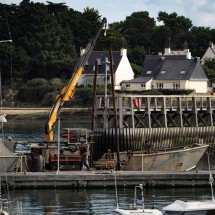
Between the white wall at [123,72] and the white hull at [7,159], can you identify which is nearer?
the white hull at [7,159]

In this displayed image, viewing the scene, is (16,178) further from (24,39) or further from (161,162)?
(24,39)

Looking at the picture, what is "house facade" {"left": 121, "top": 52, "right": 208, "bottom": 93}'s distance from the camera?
144 metres

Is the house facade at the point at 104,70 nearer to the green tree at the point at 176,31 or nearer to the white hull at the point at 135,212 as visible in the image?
the green tree at the point at 176,31

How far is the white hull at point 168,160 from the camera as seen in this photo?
57.7m

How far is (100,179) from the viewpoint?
53219 mm

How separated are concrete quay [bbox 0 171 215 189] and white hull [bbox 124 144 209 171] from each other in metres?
3.72

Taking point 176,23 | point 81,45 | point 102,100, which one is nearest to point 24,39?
point 81,45

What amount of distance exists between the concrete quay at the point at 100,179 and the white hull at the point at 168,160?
372 cm

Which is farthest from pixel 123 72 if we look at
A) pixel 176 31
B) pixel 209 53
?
pixel 176 31

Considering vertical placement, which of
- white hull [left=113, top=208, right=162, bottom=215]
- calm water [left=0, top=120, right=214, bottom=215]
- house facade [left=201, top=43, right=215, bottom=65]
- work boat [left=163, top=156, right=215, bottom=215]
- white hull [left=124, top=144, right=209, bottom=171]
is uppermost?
house facade [left=201, top=43, right=215, bottom=65]

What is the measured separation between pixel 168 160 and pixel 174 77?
8560cm

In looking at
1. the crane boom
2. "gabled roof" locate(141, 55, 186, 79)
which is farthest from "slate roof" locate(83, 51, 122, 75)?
the crane boom

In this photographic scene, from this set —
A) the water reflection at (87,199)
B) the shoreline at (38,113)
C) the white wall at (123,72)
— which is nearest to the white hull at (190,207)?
the water reflection at (87,199)

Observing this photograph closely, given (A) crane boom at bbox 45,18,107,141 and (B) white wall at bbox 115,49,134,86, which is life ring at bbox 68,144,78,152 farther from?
(B) white wall at bbox 115,49,134,86
